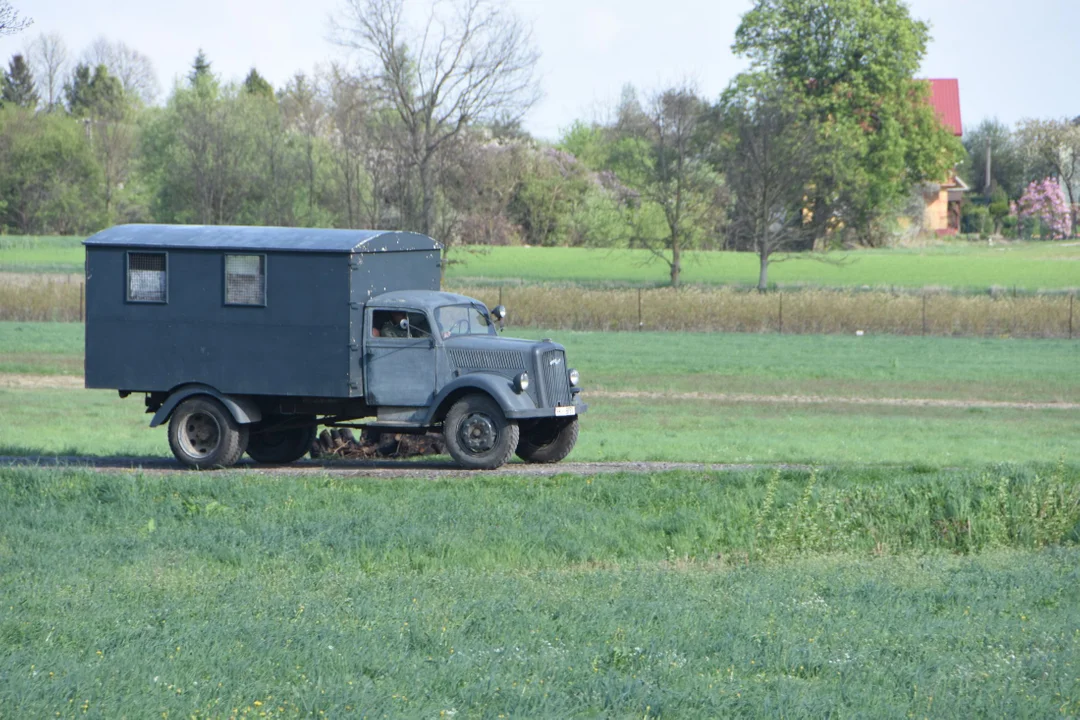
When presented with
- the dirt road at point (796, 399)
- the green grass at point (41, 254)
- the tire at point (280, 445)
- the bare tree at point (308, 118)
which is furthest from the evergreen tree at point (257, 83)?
the tire at point (280, 445)

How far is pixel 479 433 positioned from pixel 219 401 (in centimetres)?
338

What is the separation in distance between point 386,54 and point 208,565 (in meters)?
41.8

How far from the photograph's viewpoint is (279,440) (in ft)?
59.9

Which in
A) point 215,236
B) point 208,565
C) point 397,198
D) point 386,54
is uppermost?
point 386,54

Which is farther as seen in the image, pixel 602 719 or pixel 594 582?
pixel 594 582

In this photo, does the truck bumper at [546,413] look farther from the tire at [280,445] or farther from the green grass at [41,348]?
the green grass at [41,348]

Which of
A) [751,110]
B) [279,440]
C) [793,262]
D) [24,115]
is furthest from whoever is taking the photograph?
[24,115]

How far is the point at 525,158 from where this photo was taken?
90625 mm

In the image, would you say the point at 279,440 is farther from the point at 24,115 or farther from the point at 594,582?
the point at 24,115

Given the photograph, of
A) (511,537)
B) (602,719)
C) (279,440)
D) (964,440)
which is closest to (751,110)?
(964,440)

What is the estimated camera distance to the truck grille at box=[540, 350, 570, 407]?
16469mm

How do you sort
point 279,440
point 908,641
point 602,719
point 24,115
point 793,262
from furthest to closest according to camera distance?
point 24,115 < point 793,262 < point 279,440 < point 908,641 < point 602,719

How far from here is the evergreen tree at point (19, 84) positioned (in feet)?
382

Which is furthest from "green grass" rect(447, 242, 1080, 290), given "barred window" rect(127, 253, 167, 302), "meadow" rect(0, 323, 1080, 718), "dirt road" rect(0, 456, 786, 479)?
"meadow" rect(0, 323, 1080, 718)
